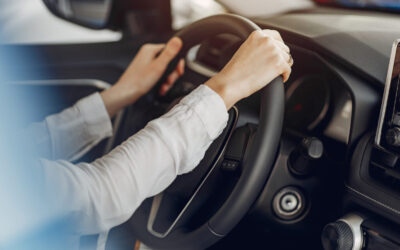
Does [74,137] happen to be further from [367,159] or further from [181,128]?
[367,159]

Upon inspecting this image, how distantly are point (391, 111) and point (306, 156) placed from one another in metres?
0.17

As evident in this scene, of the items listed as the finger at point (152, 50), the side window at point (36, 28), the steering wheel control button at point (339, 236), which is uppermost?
the finger at point (152, 50)

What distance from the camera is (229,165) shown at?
2.68ft

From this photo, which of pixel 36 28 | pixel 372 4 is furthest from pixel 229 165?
pixel 36 28

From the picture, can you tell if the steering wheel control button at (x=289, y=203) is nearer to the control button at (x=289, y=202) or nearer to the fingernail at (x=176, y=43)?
the control button at (x=289, y=202)

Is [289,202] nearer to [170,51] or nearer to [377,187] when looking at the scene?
[377,187]

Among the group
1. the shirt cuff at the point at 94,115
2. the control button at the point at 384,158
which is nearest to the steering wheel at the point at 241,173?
the control button at the point at 384,158

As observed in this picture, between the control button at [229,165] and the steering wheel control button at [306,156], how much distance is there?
4.9 inches

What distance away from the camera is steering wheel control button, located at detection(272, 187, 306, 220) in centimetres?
89

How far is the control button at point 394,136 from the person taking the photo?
76cm

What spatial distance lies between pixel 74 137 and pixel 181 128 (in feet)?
1.44

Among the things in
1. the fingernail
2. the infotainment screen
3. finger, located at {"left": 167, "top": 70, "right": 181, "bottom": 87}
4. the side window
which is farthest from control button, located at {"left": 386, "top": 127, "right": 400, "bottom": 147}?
the side window
